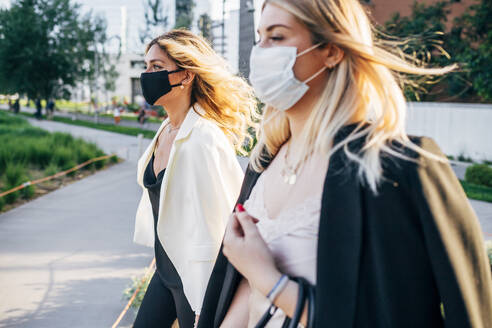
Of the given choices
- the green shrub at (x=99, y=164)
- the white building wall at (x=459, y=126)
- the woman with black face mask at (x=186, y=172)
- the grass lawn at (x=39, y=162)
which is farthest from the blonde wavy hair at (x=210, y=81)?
the white building wall at (x=459, y=126)

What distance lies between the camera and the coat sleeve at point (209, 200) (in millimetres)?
2586

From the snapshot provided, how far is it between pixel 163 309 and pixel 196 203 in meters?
0.58

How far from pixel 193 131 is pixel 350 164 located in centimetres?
156

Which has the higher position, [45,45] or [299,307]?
[45,45]

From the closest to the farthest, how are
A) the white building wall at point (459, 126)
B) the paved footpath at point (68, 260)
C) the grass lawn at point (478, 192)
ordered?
the paved footpath at point (68, 260) < the grass lawn at point (478, 192) < the white building wall at point (459, 126)

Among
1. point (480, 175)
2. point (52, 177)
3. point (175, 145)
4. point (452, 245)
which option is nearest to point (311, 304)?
point (452, 245)

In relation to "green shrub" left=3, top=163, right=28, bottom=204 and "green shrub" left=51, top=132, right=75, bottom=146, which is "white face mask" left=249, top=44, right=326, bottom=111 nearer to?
"green shrub" left=3, top=163, right=28, bottom=204

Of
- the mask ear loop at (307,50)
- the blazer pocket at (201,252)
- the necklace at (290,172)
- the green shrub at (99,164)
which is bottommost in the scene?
the green shrub at (99,164)

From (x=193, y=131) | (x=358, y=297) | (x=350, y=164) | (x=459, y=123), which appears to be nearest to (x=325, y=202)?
(x=350, y=164)

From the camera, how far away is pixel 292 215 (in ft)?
5.00

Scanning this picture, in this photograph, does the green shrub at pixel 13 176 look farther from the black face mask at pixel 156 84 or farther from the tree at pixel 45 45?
the tree at pixel 45 45

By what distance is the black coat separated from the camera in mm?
1265

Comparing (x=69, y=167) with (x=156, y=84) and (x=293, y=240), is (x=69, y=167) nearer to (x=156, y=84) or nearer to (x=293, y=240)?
(x=156, y=84)

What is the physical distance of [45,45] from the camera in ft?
151
